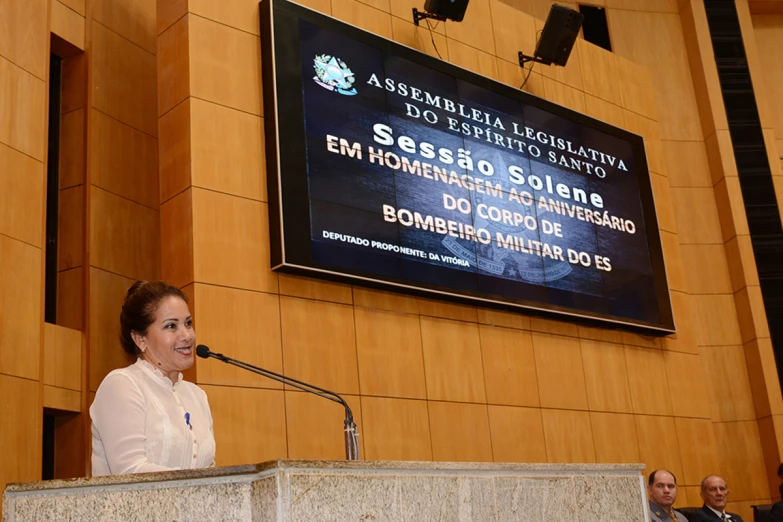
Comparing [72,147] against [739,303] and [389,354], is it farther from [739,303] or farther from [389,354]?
[739,303]

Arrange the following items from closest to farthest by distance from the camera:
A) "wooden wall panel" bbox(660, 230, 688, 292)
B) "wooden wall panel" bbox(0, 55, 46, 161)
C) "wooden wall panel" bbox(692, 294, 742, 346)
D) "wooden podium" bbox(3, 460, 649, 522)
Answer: "wooden podium" bbox(3, 460, 649, 522) < "wooden wall panel" bbox(0, 55, 46, 161) < "wooden wall panel" bbox(660, 230, 688, 292) < "wooden wall panel" bbox(692, 294, 742, 346)

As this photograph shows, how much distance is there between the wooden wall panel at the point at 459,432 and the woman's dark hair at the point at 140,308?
343cm

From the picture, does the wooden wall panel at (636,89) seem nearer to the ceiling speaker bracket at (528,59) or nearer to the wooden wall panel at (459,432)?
the ceiling speaker bracket at (528,59)

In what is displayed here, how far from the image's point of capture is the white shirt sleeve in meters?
2.25

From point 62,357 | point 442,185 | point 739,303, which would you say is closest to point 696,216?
→ point 739,303

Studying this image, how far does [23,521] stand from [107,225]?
450cm

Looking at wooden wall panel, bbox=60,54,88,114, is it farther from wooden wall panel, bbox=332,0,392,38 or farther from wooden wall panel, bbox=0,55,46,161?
wooden wall panel, bbox=332,0,392,38

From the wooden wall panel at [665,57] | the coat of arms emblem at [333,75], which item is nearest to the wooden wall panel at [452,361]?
the coat of arms emblem at [333,75]

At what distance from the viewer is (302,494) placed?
191cm

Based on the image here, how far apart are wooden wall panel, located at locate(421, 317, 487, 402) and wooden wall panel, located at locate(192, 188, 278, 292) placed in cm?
114

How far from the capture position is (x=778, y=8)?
1005cm

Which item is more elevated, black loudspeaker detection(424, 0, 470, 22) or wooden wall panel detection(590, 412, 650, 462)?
black loudspeaker detection(424, 0, 470, 22)

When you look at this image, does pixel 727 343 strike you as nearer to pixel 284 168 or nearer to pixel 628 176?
pixel 628 176

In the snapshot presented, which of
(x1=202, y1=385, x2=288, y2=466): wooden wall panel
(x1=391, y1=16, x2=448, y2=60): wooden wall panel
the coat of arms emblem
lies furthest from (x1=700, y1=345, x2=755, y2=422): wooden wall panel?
(x1=202, y1=385, x2=288, y2=466): wooden wall panel
